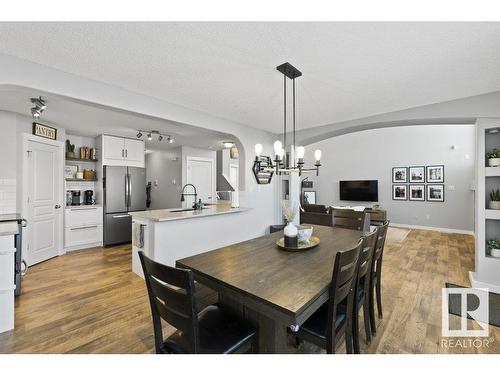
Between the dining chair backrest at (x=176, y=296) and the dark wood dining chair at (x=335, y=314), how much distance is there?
698mm

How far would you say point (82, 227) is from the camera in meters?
4.52

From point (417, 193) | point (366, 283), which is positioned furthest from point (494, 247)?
point (417, 193)

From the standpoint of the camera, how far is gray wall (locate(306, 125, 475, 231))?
627 cm

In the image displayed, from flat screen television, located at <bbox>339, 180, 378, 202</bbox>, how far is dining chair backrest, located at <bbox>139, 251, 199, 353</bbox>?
7.84 m

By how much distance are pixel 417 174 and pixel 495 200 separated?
4663mm

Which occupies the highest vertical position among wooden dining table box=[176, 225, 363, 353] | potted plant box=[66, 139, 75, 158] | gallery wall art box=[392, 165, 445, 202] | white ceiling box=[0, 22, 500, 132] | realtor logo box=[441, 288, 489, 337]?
white ceiling box=[0, 22, 500, 132]

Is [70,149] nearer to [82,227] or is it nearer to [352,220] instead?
[82,227]

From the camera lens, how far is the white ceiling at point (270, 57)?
1.58 meters

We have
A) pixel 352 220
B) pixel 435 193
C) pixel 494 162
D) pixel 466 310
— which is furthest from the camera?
pixel 435 193

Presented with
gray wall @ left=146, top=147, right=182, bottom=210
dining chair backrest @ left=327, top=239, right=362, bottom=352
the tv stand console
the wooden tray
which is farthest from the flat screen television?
dining chair backrest @ left=327, top=239, right=362, bottom=352

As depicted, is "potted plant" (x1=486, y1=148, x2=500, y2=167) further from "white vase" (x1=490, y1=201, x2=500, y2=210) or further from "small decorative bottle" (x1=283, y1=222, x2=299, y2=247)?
"small decorative bottle" (x1=283, y1=222, x2=299, y2=247)

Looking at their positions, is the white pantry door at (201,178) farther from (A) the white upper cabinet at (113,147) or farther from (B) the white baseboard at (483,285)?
(B) the white baseboard at (483,285)

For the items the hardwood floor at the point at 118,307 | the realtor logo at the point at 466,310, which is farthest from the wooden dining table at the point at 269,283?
the realtor logo at the point at 466,310

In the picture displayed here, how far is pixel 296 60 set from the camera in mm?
1964
